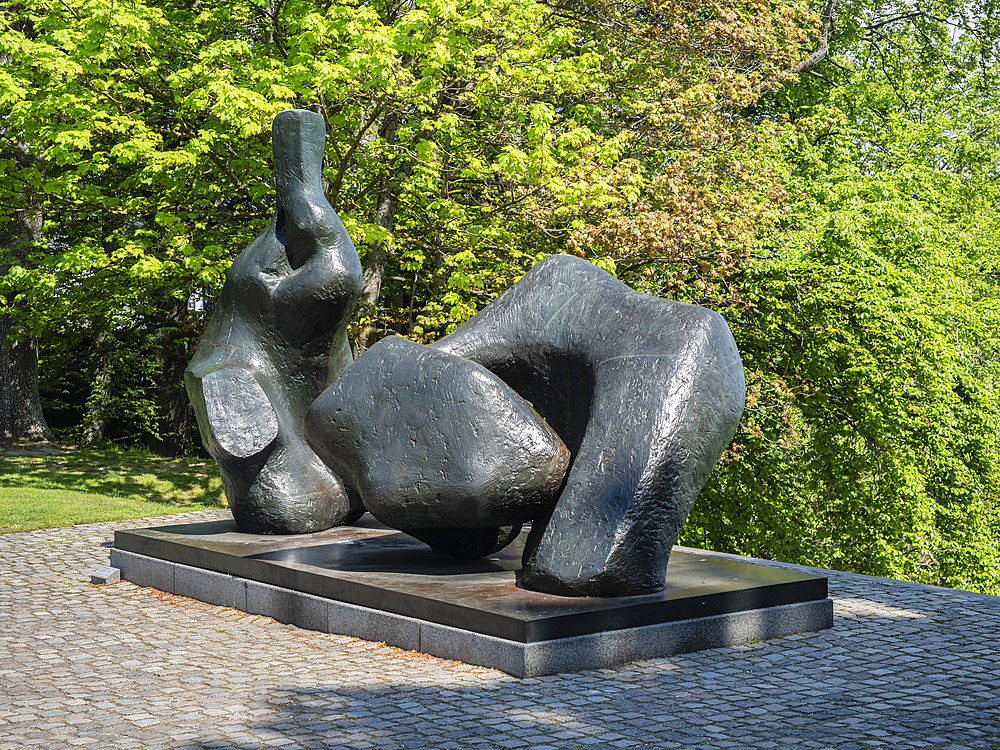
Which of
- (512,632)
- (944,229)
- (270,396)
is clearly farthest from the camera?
(944,229)

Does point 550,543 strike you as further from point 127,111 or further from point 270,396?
point 127,111

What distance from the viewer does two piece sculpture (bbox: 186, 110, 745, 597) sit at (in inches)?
264

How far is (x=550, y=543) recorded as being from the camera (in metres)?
6.74

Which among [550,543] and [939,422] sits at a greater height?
[939,422]

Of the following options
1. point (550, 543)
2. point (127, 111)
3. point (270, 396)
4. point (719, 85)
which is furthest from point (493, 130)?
point (550, 543)

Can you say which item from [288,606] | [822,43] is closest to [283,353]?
[288,606]

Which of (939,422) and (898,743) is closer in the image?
(898,743)

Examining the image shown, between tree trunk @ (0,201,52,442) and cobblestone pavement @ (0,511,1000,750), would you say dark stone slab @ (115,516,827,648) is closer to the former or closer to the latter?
cobblestone pavement @ (0,511,1000,750)

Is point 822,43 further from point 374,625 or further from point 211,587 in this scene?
point 374,625

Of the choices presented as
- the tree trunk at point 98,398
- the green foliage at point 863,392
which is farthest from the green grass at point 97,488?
the green foliage at point 863,392

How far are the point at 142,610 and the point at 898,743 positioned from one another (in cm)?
534

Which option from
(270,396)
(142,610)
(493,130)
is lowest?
(142,610)

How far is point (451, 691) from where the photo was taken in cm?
574

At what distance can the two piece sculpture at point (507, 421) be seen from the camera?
6711 millimetres
